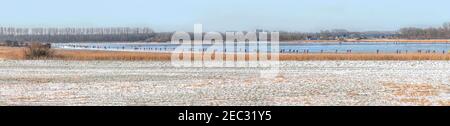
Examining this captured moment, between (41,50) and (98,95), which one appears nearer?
(98,95)

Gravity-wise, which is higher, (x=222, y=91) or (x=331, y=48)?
(x=222, y=91)

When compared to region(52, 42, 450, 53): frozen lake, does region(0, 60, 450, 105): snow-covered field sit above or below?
above

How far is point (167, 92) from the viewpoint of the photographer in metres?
21.7

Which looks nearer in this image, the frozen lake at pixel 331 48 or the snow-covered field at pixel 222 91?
the snow-covered field at pixel 222 91

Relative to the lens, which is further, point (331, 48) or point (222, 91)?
point (331, 48)

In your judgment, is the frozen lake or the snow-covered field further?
the frozen lake

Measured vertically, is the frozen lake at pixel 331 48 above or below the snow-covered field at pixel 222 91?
below
